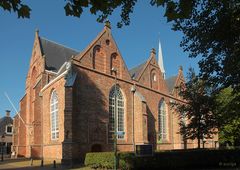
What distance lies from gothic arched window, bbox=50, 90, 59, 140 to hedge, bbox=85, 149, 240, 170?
9096 mm

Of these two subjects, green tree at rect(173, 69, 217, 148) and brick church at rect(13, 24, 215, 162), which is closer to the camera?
green tree at rect(173, 69, 217, 148)

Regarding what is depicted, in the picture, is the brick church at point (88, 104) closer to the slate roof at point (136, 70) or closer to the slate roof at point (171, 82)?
the slate roof at point (136, 70)

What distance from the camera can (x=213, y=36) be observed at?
1186cm

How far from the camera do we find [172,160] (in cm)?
2078

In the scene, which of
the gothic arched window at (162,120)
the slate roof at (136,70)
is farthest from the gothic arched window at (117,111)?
the gothic arched window at (162,120)

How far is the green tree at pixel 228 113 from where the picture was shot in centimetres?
1559

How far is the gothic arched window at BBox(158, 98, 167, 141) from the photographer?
4159cm

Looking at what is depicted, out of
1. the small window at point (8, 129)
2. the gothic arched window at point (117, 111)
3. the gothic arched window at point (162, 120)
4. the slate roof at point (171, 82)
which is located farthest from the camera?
the small window at point (8, 129)

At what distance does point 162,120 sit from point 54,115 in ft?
55.0

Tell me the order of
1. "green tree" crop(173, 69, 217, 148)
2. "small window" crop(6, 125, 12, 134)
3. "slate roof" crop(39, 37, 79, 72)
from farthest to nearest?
"small window" crop(6, 125, 12, 134)
"slate roof" crop(39, 37, 79, 72)
"green tree" crop(173, 69, 217, 148)

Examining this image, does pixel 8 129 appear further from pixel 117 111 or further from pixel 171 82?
pixel 117 111

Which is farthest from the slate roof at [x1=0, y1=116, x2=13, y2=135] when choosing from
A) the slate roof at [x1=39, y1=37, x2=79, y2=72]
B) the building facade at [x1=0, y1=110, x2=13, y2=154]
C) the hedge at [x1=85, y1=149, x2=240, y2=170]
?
the hedge at [x1=85, y1=149, x2=240, y2=170]

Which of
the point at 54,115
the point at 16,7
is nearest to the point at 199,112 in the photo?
the point at 54,115

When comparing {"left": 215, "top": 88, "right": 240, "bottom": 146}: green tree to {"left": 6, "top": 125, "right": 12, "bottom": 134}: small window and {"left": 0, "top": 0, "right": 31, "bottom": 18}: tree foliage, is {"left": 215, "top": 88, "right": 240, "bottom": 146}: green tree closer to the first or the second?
{"left": 0, "top": 0, "right": 31, "bottom": 18}: tree foliage
